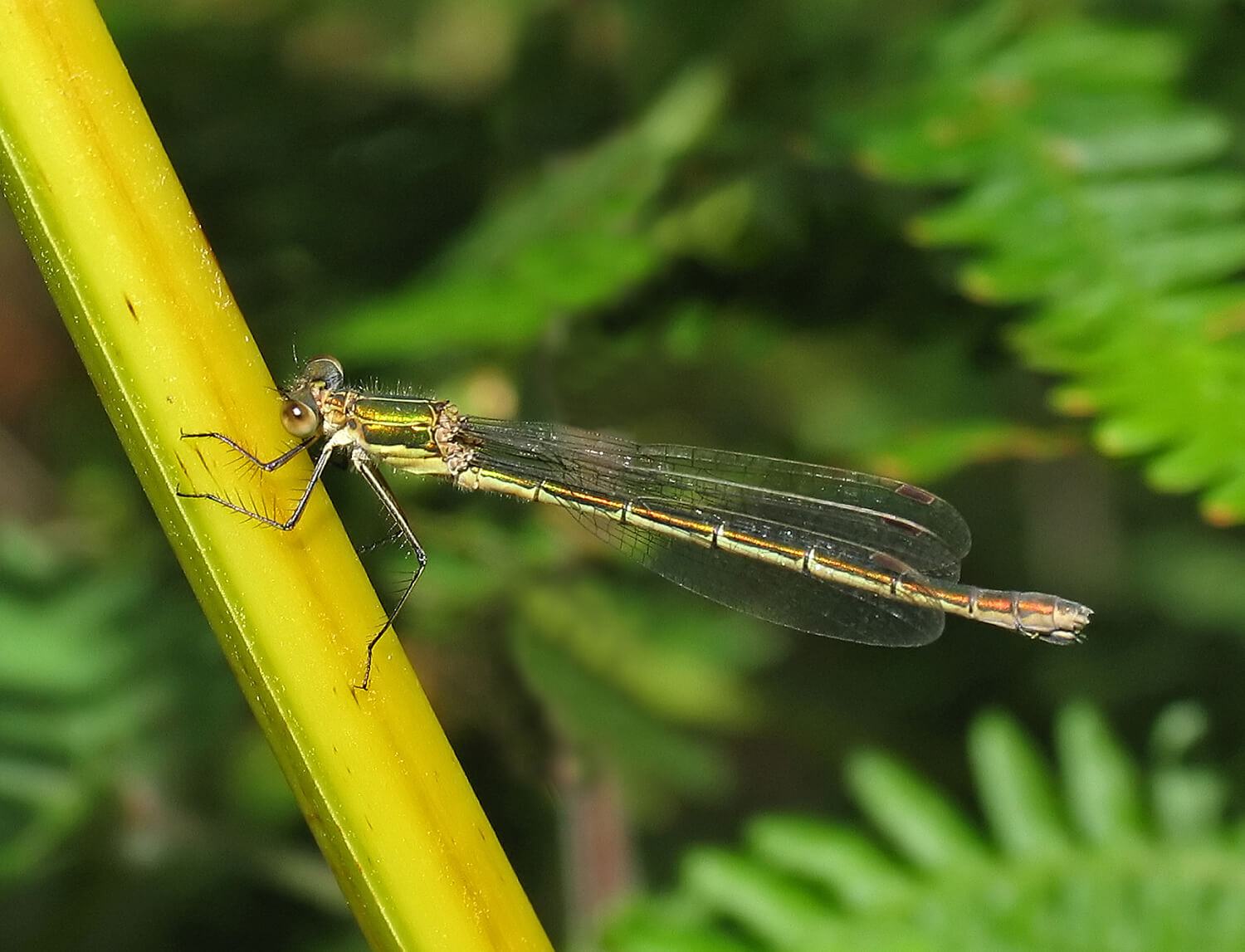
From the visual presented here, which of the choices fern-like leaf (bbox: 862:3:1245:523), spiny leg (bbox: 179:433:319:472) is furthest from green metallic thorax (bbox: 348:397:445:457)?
spiny leg (bbox: 179:433:319:472)

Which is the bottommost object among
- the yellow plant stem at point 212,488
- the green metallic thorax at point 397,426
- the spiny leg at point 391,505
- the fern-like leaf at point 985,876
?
the yellow plant stem at point 212,488

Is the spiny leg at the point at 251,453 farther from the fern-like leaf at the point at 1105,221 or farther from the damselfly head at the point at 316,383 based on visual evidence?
the fern-like leaf at the point at 1105,221

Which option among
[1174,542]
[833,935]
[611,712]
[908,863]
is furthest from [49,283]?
[1174,542]

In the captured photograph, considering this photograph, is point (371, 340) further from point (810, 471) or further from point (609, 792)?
point (609, 792)

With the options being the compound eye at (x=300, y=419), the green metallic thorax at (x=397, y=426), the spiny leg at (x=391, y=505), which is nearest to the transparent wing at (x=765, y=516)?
the green metallic thorax at (x=397, y=426)

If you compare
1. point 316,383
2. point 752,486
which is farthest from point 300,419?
point 752,486
